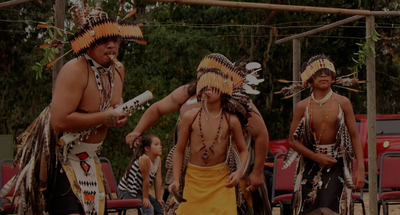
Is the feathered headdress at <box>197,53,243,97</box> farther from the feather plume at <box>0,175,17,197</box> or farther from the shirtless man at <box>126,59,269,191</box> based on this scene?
the feather plume at <box>0,175,17,197</box>

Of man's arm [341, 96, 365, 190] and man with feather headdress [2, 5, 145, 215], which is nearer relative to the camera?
man with feather headdress [2, 5, 145, 215]

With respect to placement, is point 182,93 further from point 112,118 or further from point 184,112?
point 112,118

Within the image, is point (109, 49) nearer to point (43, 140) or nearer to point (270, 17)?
point (43, 140)

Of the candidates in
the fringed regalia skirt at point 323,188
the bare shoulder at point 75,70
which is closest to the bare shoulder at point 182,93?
the fringed regalia skirt at point 323,188

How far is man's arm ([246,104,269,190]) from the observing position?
6891mm

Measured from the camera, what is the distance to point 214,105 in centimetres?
662

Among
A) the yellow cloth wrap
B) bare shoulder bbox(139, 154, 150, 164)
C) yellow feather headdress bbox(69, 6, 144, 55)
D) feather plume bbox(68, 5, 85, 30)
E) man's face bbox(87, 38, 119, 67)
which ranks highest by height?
feather plume bbox(68, 5, 85, 30)

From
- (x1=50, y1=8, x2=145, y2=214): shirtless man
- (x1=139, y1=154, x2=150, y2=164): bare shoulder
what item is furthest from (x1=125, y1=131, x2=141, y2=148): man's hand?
(x1=139, y1=154, x2=150, y2=164): bare shoulder

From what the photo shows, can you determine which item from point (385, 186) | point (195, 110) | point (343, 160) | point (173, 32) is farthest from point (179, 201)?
point (173, 32)

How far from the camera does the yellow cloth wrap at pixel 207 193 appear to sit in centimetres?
645

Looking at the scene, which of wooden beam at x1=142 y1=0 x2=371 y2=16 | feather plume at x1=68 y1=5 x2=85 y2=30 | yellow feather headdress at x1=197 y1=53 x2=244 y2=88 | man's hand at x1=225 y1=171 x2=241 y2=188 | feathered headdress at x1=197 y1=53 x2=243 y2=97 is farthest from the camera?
wooden beam at x1=142 y1=0 x2=371 y2=16

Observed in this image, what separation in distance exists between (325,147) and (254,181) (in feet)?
4.01

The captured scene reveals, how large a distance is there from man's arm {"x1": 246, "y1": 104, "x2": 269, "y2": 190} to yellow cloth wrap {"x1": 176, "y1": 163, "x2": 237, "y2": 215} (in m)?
0.37

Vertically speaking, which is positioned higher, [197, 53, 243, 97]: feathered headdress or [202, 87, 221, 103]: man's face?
[197, 53, 243, 97]: feathered headdress
